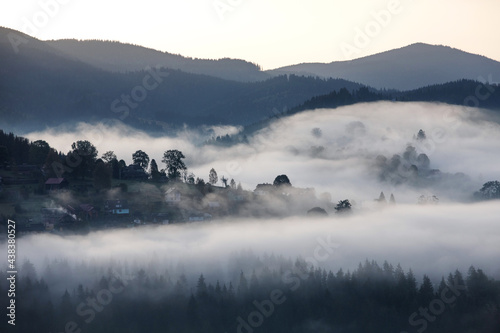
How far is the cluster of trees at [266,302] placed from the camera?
162625 millimetres

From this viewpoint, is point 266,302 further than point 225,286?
Yes

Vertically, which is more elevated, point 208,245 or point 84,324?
point 208,245

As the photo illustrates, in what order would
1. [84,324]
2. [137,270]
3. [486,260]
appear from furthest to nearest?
[486,260], [137,270], [84,324]

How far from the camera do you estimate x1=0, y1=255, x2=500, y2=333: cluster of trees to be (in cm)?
16262

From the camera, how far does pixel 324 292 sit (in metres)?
173

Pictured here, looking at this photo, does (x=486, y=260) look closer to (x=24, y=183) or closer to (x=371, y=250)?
(x=371, y=250)

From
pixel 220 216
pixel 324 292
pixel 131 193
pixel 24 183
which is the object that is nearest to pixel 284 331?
pixel 324 292

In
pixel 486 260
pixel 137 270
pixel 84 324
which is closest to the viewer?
pixel 84 324

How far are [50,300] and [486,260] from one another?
93.1m

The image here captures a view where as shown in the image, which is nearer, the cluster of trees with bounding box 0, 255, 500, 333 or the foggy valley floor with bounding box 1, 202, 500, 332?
the cluster of trees with bounding box 0, 255, 500, 333

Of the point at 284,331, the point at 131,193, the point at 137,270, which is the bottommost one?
the point at 284,331

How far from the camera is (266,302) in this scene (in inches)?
6737

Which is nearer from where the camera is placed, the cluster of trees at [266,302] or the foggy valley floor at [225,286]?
the cluster of trees at [266,302]

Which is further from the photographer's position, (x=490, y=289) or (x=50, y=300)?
(x=490, y=289)
